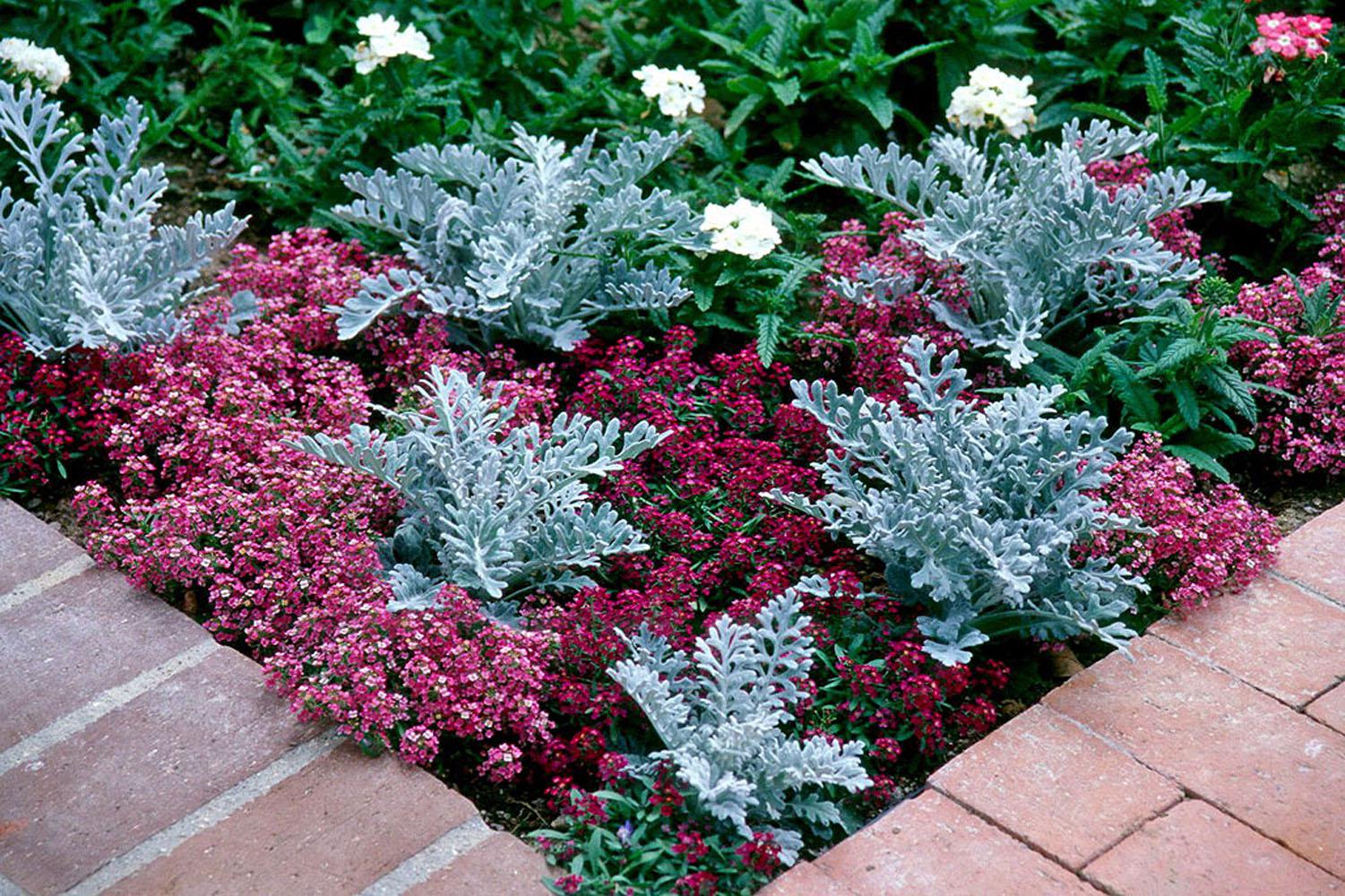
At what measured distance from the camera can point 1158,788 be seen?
99.0 inches

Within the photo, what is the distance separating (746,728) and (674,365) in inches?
45.7

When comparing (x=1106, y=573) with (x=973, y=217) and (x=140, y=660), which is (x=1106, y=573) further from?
(x=140, y=660)

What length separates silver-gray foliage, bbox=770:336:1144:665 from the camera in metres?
2.67

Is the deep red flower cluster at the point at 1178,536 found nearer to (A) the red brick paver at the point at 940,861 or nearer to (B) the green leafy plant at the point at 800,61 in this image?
(A) the red brick paver at the point at 940,861

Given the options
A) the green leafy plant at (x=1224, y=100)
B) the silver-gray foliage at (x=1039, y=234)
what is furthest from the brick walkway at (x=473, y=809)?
the green leafy plant at (x=1224, y=100)

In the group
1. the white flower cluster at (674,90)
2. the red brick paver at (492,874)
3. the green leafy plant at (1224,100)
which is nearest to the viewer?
the red brick paver at (492,874)

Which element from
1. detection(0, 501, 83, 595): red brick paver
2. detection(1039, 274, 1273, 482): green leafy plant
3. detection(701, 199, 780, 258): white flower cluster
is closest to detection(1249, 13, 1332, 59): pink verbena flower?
detection(1039, 274, 1273, 482): green leafy plant

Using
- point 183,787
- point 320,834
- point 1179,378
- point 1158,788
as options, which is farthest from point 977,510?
point 183,787

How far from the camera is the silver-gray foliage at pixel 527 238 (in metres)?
3.49

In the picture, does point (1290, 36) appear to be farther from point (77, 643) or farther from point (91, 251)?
point (77, 643)

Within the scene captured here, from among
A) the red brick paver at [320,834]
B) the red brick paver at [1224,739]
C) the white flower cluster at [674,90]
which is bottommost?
the red brick paver at [320,834]

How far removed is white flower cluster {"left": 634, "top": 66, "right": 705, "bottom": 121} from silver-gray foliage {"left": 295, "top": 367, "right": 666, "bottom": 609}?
1.36 meters

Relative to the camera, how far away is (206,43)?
488cm

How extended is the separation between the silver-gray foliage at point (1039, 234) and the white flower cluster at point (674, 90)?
605 millimetres
